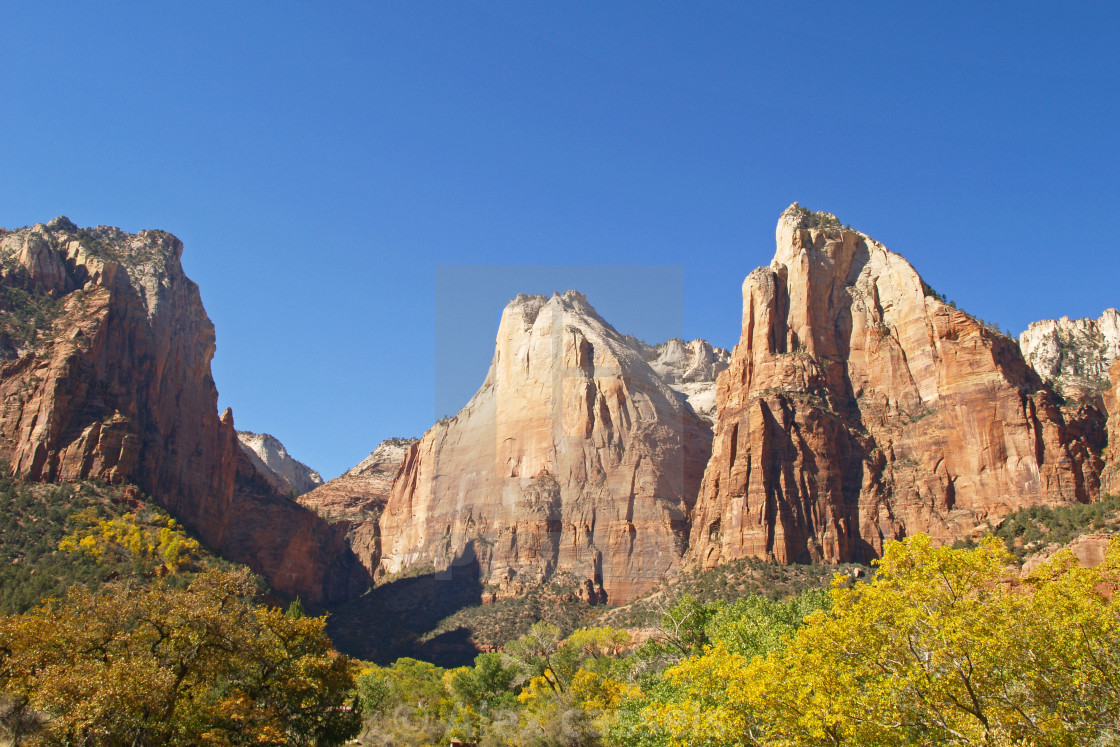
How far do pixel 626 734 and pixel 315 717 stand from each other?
12960 millimetres

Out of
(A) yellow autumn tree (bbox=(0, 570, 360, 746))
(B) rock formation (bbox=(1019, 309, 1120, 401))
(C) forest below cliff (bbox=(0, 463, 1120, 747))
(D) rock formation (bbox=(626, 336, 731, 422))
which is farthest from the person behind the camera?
(D) rock formation (bbox=(626, 336, 731, 422))

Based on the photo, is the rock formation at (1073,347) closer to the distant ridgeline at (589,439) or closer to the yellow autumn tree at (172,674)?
the distant ridgeline at (589,439)

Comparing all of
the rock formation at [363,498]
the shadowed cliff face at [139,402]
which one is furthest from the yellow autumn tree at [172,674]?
the rock formation at [363,498]

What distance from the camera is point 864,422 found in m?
90.4

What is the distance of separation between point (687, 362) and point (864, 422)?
82771 mm

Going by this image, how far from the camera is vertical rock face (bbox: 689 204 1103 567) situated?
77.1 m

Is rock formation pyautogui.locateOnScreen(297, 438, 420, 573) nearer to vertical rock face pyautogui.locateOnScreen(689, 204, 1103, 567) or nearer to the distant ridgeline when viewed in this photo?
the distant ridgeline

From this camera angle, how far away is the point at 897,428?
286 ft

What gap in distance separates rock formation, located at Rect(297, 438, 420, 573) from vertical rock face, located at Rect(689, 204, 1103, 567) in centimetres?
6292

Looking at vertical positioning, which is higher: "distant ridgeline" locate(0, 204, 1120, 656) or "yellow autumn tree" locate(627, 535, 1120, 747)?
"distant ridgeline" locate(0, 204, 1120, 656)

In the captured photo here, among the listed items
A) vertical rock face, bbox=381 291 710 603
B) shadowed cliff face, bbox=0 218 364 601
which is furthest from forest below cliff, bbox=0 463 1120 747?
shadowed cliff face, bbox=0 218 364 601

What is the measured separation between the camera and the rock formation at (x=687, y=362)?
159500mm

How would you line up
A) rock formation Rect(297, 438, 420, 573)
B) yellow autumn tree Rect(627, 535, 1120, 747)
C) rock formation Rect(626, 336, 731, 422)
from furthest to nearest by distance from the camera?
1. rock formation Rect(626, 336, 731, 422)
2. rock formation Rect(297, 438, 420, 573)
3. yellow autumn tree Rect(627, 535, 1120, 747)

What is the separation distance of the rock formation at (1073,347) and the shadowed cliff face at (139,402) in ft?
340
